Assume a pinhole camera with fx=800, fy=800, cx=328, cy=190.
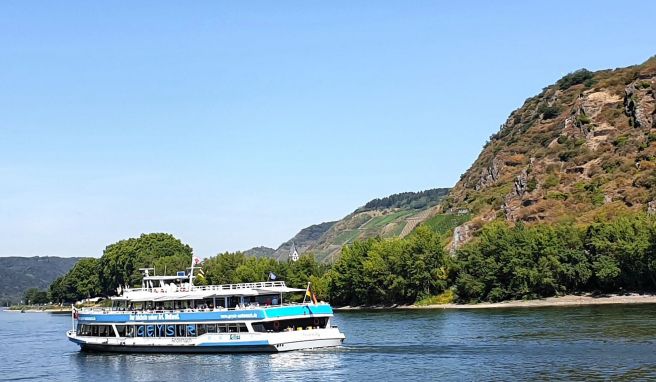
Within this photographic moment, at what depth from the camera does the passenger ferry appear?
75250mm

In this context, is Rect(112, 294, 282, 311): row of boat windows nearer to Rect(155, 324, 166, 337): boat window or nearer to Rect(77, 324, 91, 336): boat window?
Rect(155, 324, 166, 337): boat window

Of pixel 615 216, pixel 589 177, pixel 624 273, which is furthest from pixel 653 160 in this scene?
pixel 624 273

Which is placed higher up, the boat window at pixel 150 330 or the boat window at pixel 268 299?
the boat window at pixel 268 299

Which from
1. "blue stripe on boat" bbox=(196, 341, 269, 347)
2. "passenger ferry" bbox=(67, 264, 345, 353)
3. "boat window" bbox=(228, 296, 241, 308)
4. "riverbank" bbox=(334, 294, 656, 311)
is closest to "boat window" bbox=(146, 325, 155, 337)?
"passenger ferry" bbox=(67, 264, 345, 353)

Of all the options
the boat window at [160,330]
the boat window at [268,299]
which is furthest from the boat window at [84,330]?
the boat window at [268,299]

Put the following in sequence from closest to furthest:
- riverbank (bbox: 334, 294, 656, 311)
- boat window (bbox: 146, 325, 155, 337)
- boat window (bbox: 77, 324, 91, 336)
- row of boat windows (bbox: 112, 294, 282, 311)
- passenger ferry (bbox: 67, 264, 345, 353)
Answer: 1. passenger ferry (bbox: 67, 264, 345, 353)
2. row of boat windows (bbox: 112, 294, 282, 311)
3. boat window (bbox: 146, 325, 155, 337)
4. boat window (bbox: 77, 324, 91, 336)
5. riverbank (bbox: 334, 294, 656, 311)

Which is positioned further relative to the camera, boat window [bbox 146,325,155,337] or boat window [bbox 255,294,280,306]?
boat window [bbox 146,325,155,337]

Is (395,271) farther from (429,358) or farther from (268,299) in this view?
(429,358)

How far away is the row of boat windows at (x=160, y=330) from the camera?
77.4 meters

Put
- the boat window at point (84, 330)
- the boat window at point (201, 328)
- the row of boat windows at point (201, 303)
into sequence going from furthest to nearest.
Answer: the boat window at point (84, 330) → the row of boat windows at point (201, 303) → the boat window at point (201, 328)

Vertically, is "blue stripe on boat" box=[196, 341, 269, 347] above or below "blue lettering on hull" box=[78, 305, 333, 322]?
below

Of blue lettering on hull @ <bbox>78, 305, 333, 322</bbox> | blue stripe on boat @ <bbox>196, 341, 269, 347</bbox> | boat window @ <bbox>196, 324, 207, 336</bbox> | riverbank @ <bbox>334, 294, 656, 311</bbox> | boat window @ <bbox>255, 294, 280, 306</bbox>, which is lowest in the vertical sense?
blue stripe on boat @ <bbox>196, 341, 269, 347</bbox>

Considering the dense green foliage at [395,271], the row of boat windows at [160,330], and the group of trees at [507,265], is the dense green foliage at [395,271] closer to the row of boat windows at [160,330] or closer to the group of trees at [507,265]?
the group of trees at [507,265]

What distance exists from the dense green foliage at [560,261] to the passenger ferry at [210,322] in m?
67.3
